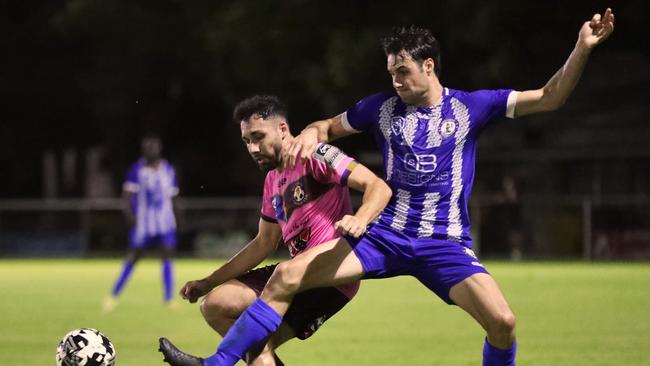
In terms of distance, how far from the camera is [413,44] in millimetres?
7387

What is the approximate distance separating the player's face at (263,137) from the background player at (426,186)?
0.12m

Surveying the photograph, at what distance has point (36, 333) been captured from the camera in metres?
12.8

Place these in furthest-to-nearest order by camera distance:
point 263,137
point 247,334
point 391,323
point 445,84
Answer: point 445,84, point 391,323, point 263,137, point 247,334

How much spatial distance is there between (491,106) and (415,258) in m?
1.00

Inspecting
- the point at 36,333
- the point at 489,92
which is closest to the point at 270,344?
the point at 489,92

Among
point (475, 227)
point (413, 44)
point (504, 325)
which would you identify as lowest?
point (475, 227)

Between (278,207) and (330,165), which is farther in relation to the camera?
(278,207)

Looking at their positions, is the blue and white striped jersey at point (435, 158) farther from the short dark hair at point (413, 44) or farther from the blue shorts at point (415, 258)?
the short dark hair at point (413, 44)

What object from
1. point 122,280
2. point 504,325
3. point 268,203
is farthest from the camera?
point 122,280

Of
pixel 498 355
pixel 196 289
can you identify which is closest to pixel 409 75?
pixel 498 355

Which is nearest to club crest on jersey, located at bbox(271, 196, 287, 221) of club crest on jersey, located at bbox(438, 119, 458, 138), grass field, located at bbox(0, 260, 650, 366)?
club crest on jersey, located at bbox(438, 119, 458, 138)

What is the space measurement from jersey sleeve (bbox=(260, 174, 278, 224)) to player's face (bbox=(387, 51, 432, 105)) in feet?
3.08

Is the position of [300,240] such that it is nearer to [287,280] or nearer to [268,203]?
[268,203]

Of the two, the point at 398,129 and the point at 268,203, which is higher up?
the point at 398,129
